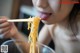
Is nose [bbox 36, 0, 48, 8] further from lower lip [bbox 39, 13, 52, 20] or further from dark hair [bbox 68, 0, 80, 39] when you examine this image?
dark hair [bbox 68, 0, 80, 39]

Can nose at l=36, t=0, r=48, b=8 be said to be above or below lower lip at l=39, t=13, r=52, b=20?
above

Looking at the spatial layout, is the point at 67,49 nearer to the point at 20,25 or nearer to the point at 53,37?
the point at 53,37

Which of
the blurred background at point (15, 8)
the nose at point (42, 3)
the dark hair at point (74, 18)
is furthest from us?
the blurred background at point (15, 8)

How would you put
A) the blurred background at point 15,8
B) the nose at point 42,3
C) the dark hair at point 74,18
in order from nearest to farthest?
the nose at point 42,3, the dark hair at point 74,18, the blurred background at point 15,8

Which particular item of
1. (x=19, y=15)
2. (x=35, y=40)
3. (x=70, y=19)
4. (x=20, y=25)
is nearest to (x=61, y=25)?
(x=70, y=19)

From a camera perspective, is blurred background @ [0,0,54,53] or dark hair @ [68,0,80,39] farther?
blurred background @ [0,0,54,53]

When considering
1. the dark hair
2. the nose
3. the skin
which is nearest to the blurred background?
the skin

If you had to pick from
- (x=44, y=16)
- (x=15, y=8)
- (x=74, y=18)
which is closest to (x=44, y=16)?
(x=44, y=16)

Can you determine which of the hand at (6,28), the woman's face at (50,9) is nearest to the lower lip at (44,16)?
the woman's face at (50,9)

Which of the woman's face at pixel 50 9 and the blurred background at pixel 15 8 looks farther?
the blurred background at pixel 15 8

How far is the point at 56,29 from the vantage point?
0.89 meters

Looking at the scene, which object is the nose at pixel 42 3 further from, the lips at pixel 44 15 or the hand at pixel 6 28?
the hand at pixel 6 28

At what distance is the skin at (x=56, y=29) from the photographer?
676 millimetres

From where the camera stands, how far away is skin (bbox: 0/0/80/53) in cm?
68
